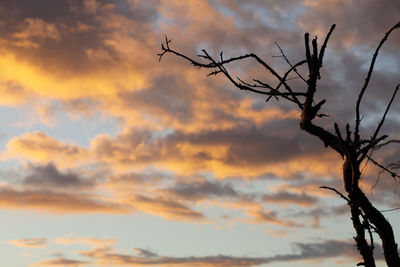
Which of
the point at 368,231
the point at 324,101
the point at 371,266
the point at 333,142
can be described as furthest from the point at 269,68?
the point at 371,266

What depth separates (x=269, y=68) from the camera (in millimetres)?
7125

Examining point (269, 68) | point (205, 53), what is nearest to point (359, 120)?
point (269, 68)

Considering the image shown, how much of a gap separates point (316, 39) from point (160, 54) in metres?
2.50

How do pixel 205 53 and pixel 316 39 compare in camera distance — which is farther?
pixel 205 53

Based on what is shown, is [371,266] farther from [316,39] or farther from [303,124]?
[316,39]

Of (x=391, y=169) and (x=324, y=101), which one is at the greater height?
(x=324, y=101)

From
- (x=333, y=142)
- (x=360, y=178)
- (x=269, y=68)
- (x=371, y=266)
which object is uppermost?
(x=269, y=68)

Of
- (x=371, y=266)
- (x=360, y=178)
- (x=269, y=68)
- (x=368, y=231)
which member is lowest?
(x=371, y=266)

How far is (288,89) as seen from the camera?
7.29 m

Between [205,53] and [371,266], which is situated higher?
[205,53]

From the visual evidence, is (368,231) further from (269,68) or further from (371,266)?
(269,68)

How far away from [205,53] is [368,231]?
3731 mm

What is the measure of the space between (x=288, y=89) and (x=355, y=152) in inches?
56.1

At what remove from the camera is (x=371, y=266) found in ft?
22.1
